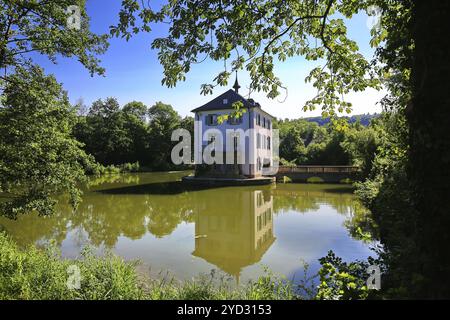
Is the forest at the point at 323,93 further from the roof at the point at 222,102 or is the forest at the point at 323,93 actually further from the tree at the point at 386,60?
the roof at the point at 222,102

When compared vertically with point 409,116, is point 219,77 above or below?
above

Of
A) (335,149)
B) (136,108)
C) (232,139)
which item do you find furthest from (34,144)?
(136,108)

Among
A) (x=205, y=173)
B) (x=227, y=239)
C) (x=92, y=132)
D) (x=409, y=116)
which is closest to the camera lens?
(x=409, y=116)

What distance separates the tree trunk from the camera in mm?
1937

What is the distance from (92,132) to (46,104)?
3832 cm

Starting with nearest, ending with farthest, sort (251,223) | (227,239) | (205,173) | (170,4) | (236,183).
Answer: (170,4) < (227,239) < (251,223) < (236,183) < (205,173)

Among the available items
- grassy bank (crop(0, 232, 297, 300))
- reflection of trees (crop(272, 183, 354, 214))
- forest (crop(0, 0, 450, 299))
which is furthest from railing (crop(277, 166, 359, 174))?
grassy bank (crop(0, 232, 297, 300))

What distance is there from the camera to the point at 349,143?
2703cm

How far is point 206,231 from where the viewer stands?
Result: 10.2 meters

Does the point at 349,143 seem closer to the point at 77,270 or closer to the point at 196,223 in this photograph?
the point at 196,223

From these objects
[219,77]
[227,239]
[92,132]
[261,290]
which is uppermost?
[92,132]

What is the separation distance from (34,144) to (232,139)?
762 inches

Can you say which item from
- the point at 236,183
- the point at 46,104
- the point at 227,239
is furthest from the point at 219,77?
the point at 236,183

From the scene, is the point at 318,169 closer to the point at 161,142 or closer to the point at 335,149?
the point at 335,149
